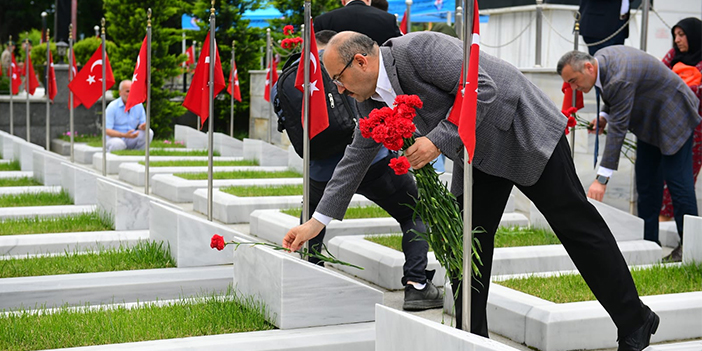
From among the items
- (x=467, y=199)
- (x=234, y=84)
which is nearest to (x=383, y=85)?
(x=467, y=199)

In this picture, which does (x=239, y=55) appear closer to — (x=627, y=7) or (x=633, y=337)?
(x=627, y=7)

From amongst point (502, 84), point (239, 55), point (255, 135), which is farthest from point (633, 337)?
point (239, 55)

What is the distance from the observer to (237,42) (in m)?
21.8

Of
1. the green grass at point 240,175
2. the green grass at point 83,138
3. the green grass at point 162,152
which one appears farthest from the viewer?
the green grass at point 83,138

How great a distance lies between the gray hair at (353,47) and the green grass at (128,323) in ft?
5.51

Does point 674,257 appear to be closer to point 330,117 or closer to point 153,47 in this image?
point 330,117

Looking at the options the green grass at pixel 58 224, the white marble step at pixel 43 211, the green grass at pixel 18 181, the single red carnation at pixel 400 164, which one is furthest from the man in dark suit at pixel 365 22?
the green grass at pixel 18 181

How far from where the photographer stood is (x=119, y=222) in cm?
774

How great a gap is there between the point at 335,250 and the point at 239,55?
1519cm

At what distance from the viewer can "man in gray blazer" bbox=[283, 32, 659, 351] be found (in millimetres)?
3902

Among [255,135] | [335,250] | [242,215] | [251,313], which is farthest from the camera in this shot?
[255,135]

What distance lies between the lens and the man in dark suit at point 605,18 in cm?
977

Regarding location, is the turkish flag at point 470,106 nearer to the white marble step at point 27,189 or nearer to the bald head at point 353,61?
the bald head at point 353,61

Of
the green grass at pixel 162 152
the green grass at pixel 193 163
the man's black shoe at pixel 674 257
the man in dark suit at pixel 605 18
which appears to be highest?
the man in dark suit at pixel 605 18
